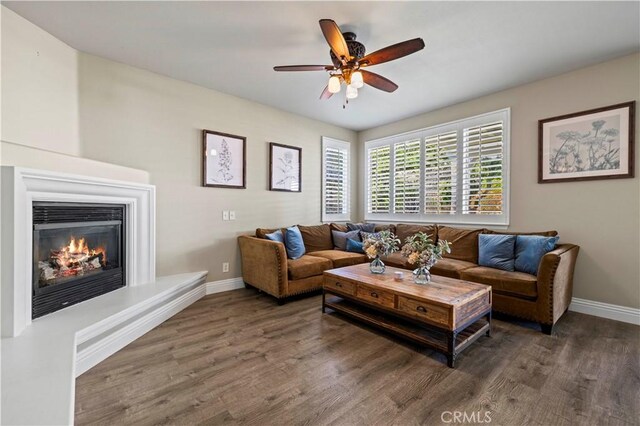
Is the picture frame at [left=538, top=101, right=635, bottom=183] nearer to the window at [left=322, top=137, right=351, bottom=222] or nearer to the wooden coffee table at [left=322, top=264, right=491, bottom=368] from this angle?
the wooden coffee table at [left=322, top=264, right=491, bottom=368]

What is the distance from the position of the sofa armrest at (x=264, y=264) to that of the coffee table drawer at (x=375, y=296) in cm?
97

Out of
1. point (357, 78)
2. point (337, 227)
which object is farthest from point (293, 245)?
point (357, 78)

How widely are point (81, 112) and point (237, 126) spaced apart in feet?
5.46

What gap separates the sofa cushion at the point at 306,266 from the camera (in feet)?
10.8

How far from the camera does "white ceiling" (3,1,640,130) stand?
2.10 metres

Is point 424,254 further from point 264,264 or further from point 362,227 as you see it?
point 362,227

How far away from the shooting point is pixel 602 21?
2.24 metres

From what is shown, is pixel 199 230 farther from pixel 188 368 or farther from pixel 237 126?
pixel 188 368

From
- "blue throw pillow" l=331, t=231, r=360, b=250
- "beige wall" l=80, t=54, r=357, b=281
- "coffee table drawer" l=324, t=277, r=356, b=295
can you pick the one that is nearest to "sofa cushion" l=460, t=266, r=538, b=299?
"coffee table drawer" l=324, t=277, r=356, b=295

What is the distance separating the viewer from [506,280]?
2.73m

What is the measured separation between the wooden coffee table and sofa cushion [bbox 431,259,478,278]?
610mm

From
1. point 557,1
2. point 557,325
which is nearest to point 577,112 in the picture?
point 557,1

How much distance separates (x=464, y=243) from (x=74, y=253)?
4.24 metres

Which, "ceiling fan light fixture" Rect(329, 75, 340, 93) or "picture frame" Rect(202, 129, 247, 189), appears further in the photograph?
"picture frame" Rect(202, 129, 247, 189)
